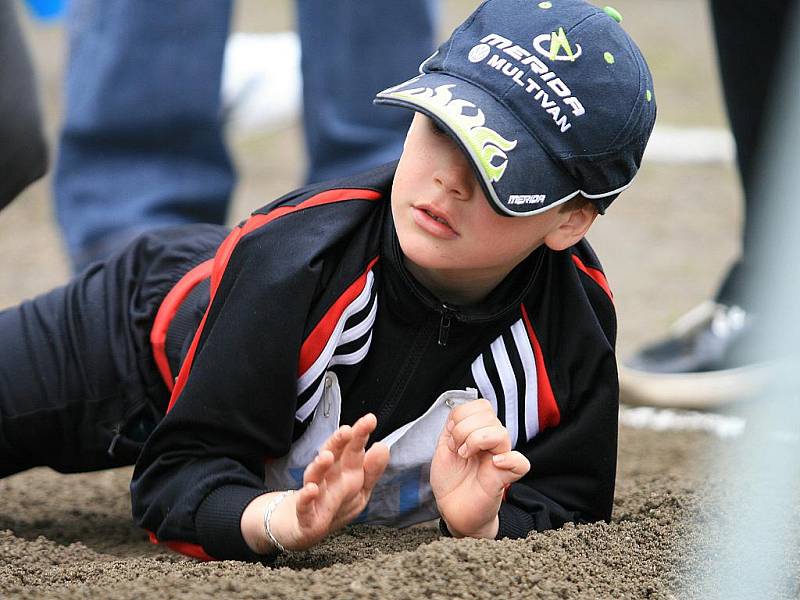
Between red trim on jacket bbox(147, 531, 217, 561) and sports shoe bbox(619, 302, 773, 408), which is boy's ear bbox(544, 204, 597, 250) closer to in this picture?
red trim on jacket bbox(147, 531, 217, 561)

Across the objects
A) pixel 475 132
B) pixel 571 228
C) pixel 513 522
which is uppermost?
pixel 475 132

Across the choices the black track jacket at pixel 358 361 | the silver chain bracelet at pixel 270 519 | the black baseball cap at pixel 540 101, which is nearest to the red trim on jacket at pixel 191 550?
the black track jacket at pixel 358 361

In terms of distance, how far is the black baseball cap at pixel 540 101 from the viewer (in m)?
1.32

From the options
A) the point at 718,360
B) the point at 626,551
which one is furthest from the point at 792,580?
the point at 718,360

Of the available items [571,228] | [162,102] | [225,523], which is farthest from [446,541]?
[162,102]

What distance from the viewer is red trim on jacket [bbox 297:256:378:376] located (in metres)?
1.44

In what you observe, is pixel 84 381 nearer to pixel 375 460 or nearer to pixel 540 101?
pixel 375 460

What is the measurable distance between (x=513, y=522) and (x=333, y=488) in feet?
0.89

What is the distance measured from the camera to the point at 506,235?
1.39 m

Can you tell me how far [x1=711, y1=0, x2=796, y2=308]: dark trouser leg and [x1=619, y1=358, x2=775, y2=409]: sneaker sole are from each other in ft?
0.75

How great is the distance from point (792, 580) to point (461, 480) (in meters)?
0.38

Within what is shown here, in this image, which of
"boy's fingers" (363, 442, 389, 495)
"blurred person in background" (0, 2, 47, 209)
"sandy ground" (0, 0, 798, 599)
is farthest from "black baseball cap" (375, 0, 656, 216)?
"blurred person in background" (0, 2, 47, 209)

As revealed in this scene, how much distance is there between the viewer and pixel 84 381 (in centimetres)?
169

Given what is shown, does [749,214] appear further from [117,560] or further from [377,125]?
[117,560]
